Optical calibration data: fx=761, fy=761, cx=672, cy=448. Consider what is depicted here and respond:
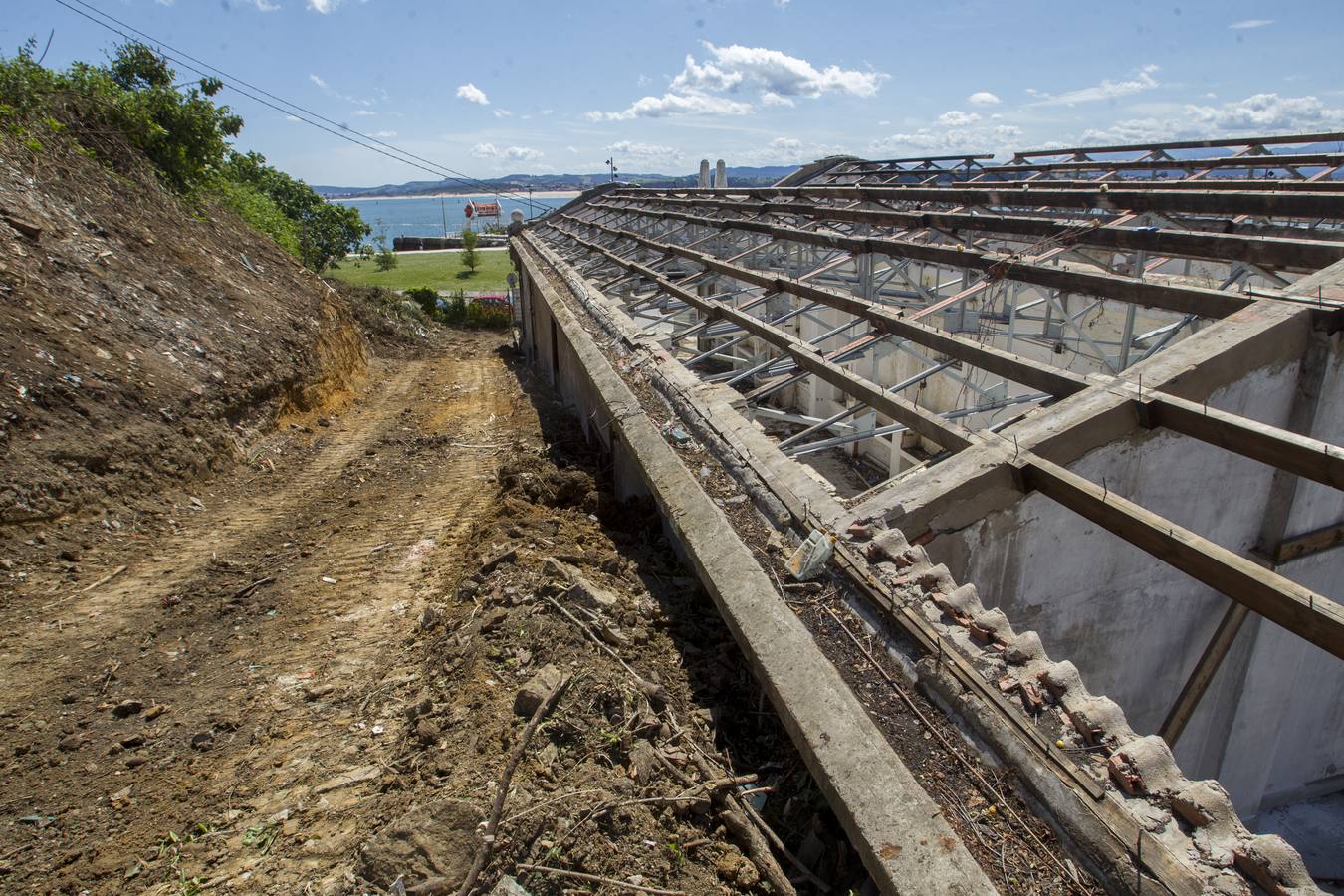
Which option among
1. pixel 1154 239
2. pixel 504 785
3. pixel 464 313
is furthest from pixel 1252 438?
pixel 464 313

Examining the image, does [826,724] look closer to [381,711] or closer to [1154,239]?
[381,711]

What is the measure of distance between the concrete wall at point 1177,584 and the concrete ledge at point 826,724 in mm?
1343

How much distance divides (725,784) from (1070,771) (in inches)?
71.1

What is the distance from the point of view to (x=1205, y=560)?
409cm

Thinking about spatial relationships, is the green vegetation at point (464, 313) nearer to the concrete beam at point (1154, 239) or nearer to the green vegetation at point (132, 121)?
the green vegetation at point (132, 121)

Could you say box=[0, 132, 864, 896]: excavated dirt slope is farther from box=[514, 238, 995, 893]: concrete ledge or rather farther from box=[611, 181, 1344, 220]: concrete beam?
box=[611, 181, 1344, 220]: concrete beam

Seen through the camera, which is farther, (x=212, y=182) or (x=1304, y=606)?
(x=212, y=182)

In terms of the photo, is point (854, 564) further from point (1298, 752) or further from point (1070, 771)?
point (1298, 752)

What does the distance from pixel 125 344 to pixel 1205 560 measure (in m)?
15.3

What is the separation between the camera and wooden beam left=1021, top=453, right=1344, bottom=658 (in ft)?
11.8

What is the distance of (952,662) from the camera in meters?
3.94

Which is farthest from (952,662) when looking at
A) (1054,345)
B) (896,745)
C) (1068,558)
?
(1054,345)

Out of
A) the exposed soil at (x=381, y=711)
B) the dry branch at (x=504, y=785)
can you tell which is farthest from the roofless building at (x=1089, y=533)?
the dry branch at (x=504, y=785)

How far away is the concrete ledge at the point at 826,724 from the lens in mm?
3096
